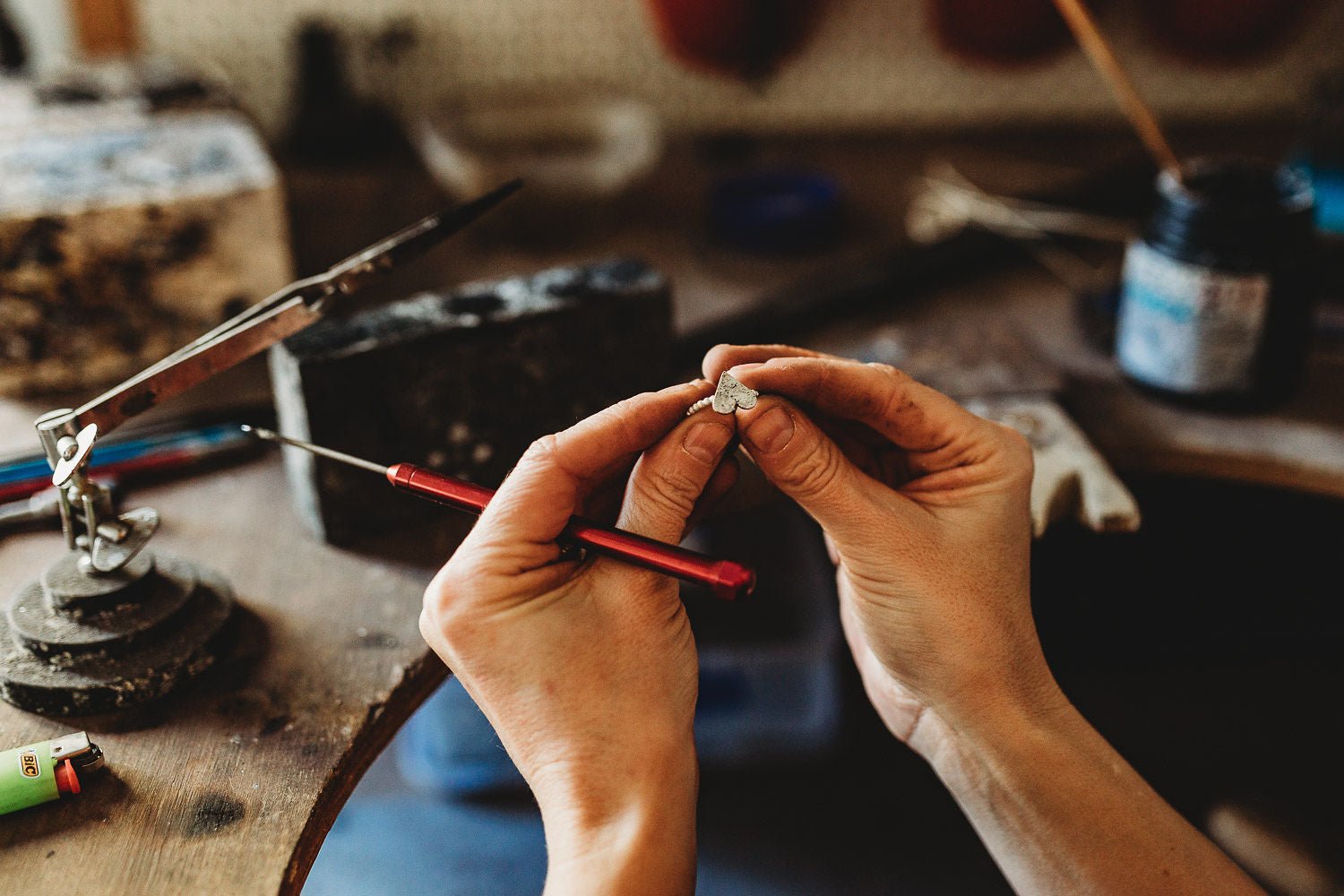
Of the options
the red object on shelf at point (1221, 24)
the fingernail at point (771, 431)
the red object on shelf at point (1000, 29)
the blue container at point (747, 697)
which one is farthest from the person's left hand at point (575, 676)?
the red object on shelf at point (1221, 24)

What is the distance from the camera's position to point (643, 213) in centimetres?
162

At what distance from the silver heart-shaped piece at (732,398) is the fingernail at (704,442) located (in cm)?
Result: 1

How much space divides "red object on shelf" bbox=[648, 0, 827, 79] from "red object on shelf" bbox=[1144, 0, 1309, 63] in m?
0.58

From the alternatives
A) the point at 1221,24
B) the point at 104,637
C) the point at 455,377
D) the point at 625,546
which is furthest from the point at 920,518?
the point at 1221,24

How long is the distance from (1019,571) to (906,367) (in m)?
0.43

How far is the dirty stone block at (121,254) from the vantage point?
108cm

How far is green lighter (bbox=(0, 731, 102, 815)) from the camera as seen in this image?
0.67 meters

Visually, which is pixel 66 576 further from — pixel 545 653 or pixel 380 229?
pixel 380 229

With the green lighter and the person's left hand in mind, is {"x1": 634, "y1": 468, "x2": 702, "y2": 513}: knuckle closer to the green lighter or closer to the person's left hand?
the person's left hand

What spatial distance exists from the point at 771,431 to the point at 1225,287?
596mm

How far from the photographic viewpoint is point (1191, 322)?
108 cm

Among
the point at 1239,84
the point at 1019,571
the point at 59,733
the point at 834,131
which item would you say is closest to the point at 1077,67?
the point at 1239,84

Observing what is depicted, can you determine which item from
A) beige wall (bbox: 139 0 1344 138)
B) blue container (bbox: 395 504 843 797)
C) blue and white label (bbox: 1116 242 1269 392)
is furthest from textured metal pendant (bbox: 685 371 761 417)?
beige wall (bbox: 139 0 1344 138)

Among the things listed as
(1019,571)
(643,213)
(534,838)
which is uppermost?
(1019,571)
